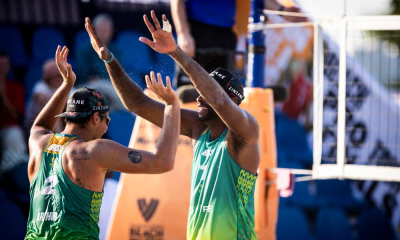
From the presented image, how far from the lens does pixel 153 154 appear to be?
3.59 metres

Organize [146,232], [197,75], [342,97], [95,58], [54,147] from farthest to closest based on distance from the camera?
[342,97]
[95,58]
[146,232]
[54,147]
[197,75]

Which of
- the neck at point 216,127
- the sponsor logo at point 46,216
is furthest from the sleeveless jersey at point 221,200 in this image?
the sponsor logo at point 46,216

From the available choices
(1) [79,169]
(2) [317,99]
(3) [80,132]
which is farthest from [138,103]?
(2) [317,99]

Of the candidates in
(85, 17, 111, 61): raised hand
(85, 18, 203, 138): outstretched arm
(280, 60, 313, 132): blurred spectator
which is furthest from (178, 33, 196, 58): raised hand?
(280, 60, 313, 132): blurred spectator

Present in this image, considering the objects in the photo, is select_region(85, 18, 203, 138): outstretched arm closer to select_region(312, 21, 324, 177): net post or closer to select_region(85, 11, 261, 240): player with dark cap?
select_region(85, 11, 261, 240): player with dark cap

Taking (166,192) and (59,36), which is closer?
(166,192)

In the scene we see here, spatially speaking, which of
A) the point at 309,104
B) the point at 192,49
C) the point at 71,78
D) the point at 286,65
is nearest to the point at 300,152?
the point at 309,104

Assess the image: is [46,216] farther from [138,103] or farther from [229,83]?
[229,83]

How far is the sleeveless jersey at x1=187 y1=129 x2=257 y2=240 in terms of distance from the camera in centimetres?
368

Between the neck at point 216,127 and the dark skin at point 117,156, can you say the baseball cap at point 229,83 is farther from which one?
the dark skin at point 117,156

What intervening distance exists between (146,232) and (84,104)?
1.85 meters

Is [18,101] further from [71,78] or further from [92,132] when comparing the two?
[92,132]

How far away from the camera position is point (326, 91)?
7.42m

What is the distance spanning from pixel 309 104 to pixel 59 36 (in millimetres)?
4010
